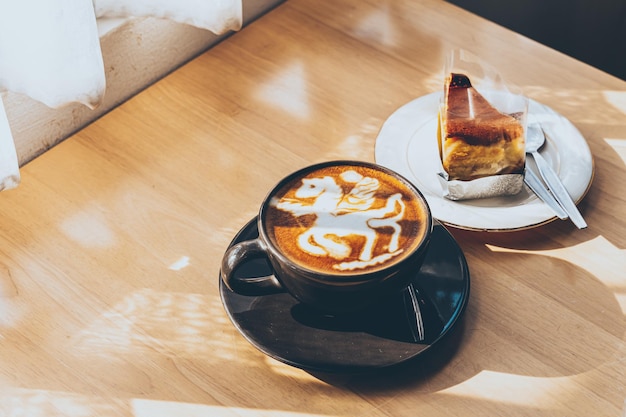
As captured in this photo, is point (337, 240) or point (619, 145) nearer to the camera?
point (337, 240)

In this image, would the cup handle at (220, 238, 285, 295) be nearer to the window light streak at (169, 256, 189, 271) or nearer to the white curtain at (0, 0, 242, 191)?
the window light streak at (169, 256, 189, 271)

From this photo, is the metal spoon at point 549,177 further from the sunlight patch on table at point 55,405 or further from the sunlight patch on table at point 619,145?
the sunlight patch on table at point 55,405

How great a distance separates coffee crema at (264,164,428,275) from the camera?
0.65 metres

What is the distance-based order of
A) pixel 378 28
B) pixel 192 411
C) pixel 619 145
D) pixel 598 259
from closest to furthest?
1. pixel 192 411
2. pixel 598 259
3. pixel 619 145
4. pixel 378 28

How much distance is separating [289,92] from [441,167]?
10.0 inches

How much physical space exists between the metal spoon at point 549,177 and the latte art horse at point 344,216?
210 mm

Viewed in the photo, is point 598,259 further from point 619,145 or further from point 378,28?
point 378,28

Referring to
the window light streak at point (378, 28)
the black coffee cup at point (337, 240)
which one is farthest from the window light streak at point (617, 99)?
the black coffee cup at point (337, 240)

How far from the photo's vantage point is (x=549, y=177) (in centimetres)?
83

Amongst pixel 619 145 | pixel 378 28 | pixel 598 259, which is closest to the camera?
pixel 598 259

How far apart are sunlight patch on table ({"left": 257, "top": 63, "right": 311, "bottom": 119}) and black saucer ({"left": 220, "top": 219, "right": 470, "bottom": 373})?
0.28m

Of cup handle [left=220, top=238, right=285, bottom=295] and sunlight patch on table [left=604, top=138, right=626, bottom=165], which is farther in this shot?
sunlight patch on table [left=604, top=138, right=626, bottom=165]

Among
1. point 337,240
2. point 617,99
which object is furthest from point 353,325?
point 617,99

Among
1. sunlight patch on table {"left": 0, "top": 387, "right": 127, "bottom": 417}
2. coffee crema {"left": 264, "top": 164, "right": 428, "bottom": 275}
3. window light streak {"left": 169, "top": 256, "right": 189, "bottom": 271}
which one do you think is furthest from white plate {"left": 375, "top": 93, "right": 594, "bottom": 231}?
sunlight patch on table {"left": 0, "top": 387, "right": 127, "bottom": 417}
